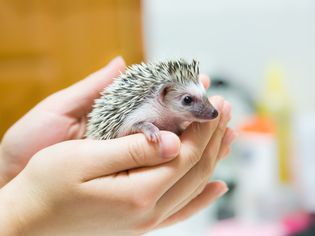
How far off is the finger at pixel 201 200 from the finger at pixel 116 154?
1.00 feet

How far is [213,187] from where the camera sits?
3.74 feet

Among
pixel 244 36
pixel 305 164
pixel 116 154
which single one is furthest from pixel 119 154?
pixel 244 36

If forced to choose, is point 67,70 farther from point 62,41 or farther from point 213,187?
point 213,187

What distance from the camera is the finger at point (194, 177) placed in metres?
0.95

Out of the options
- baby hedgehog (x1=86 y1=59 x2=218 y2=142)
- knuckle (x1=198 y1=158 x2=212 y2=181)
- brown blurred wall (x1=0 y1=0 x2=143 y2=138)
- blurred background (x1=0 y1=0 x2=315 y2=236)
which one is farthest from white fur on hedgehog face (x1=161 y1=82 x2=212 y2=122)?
brown blurred wall (x1=0 y1=0 x2=143 y2=138)

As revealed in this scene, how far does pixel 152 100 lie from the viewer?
103cm

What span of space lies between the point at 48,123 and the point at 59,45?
109 cm

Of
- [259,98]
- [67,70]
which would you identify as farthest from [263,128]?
[67,70]

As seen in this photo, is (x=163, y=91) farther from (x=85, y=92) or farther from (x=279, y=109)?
(x=279, y=109)

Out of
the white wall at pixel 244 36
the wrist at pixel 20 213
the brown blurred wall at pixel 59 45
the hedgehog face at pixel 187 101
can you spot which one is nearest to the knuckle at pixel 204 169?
the hedgehog face at pixel 187 101

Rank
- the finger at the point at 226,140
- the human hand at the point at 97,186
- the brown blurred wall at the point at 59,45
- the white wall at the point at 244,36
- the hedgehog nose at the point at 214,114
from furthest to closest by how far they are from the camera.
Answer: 1. the brown blurred wall at the point at 59,45
2. the white wall at the point at 244,36
3. the finger at the point at 226,140
4. the hedgehog nose at the point at 214,114
5. the human hand at the point at 97,186

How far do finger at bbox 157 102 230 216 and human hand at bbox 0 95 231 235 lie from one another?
27mm

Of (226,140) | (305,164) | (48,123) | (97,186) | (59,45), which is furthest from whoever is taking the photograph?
(59,45)

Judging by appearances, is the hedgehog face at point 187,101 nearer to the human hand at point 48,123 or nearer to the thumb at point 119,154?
the thumb at point 119,154
